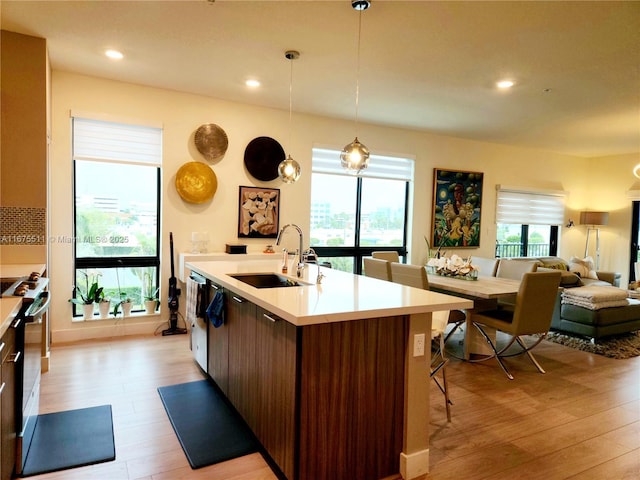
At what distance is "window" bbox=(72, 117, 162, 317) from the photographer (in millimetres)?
4309

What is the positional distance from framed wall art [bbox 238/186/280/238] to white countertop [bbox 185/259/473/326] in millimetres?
2152

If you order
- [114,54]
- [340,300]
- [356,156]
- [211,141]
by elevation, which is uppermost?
[114,54]

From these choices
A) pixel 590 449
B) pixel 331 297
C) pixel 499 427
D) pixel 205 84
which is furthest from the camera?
pixel 205 84

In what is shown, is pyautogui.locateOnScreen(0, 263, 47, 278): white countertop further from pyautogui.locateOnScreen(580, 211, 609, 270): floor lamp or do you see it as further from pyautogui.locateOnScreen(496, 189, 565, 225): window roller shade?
pyautogui.locateOnScreen(580, 211, 609, 270): floor lamp

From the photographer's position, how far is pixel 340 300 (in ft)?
6.99

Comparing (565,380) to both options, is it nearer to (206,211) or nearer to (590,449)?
(590,449)

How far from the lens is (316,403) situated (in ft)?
6.15

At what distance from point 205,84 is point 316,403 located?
12.0 feet

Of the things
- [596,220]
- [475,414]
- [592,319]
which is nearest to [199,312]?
[475,414]

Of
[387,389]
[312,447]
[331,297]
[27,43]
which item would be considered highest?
[27,43]

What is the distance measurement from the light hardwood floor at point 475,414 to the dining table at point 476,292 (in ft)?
0.64

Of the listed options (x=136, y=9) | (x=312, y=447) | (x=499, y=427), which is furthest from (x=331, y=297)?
(x=136, y=9)

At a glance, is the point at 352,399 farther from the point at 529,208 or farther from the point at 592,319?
the point at 529,208

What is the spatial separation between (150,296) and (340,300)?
10.9ft
